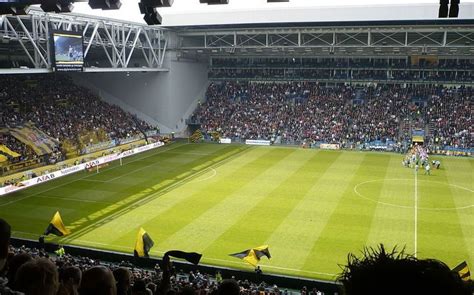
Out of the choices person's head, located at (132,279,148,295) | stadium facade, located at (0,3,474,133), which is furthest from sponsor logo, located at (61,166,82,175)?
person's head, located at (132,279,148,295)

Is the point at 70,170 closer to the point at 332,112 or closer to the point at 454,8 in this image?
the point at 332,112

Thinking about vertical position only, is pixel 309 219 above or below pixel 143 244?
below

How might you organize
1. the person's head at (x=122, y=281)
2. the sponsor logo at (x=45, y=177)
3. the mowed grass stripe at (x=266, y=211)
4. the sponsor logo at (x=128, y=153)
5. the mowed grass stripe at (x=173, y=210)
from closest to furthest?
the person's head at (x=122, y=281), the mowed grass stripe at (x=266, y=211), the mowed grass stripe at (x=173, y=210), the sponsor logo at (x=45, y=177), the sponsor logo at (x=128, y=153)

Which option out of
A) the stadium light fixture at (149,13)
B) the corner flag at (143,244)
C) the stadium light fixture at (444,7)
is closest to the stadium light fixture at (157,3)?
the stadium light fixture at (149,13)

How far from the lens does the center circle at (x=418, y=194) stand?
26172 millimetres

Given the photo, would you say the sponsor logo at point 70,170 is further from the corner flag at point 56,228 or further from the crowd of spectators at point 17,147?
the corner flag at point 56,228

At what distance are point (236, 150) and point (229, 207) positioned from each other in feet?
62.2

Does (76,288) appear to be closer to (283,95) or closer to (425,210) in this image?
(425,210)

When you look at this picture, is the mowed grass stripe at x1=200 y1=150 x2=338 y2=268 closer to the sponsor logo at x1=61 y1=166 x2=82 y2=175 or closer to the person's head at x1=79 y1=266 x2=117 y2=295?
the sponsor logo at x1=61 y1=166 x2=82 y2=175

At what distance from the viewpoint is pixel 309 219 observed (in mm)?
23531

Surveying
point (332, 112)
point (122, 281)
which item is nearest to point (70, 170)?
point (332, 112)

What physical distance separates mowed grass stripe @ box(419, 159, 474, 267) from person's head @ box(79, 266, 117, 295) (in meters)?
17.5

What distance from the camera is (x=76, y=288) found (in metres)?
3.55

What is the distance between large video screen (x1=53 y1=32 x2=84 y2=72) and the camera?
31812 millimetres
